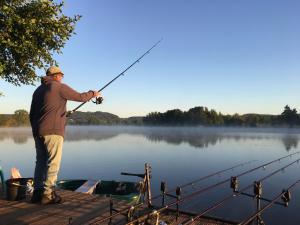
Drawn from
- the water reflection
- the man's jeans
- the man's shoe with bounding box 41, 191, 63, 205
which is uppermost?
the man's jeans

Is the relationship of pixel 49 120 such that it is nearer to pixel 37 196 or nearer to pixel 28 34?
pixel 37 196

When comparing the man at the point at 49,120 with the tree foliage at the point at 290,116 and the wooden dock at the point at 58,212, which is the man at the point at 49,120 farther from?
the tree foliage at the point at 290,116

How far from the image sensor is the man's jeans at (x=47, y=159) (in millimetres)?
6574

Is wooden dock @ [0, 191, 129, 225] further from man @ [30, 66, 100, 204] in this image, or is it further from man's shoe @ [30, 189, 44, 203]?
man @ [30, 66, 100, 204]

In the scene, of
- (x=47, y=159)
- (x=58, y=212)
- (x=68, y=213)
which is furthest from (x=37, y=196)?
(x=47, y=159)

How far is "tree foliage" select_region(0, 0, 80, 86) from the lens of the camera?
12008mm

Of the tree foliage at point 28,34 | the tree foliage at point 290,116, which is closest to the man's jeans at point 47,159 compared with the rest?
the tree foliage at point 28,34

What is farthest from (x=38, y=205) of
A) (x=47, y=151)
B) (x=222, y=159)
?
(x=222, y=159)

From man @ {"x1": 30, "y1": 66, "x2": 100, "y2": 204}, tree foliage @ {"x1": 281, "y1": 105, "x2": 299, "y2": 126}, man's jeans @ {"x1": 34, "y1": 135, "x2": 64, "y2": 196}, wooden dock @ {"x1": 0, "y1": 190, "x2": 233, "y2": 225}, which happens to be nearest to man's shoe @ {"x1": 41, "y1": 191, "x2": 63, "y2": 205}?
wooden dock @ {"x1": 0, "y1": 190, "x2": 233, "y2": 225}

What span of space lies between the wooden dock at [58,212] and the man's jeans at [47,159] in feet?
1.89

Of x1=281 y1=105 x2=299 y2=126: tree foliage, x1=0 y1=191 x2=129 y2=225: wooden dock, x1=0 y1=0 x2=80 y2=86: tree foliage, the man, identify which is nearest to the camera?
x1=0 y1=191 x2=129 y2=225: wooden dock

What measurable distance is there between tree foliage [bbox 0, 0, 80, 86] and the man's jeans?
6271 millimetres

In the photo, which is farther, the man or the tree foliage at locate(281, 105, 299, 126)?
the tree foliage at locate(281, 105, 299, 126)

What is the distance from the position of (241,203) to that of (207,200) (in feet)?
6.51
